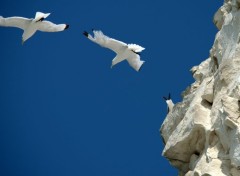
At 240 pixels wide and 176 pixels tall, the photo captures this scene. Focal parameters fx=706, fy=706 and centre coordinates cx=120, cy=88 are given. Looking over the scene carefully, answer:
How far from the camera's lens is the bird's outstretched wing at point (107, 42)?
117ft

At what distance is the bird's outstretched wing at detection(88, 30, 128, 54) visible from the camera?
35750mm

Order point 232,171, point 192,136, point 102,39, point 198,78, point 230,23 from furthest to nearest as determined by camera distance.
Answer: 1. point 102,39
2. point 198,78
3. point 230,23
4. point 192,136
5. point 232,171

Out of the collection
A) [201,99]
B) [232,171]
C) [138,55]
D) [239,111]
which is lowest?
[232,171]

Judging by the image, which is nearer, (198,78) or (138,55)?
(198,78)

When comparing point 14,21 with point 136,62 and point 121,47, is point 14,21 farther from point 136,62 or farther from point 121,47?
point 136,62

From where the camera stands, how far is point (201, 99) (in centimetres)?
2828

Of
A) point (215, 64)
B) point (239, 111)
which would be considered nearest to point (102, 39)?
point (215, 64)

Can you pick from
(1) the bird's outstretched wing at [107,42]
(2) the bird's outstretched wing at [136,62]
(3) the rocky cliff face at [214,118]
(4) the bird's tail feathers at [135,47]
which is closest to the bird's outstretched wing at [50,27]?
(1) the bird's outstretched wing at [107,42]

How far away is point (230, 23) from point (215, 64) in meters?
1.98

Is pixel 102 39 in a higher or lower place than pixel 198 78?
higher

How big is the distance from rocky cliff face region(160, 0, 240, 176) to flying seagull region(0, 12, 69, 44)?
824 centimetres

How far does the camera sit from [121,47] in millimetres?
36125

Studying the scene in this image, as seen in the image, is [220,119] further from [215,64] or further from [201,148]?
[215,64]

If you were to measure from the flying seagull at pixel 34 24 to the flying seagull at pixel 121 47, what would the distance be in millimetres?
1665
